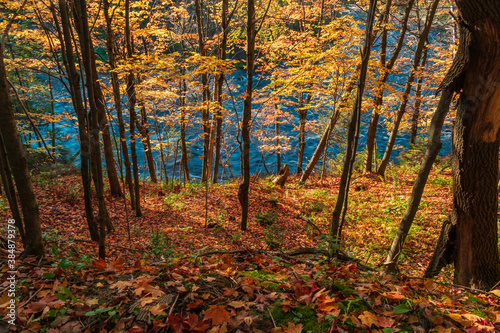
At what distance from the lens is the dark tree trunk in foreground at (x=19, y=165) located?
2.24 meters

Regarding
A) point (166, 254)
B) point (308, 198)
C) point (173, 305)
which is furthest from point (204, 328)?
point (308, 198)

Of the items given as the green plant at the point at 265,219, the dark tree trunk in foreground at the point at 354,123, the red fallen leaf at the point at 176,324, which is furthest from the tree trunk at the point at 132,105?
the red fallen leaf at the point at 176,324

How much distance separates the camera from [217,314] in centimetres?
147

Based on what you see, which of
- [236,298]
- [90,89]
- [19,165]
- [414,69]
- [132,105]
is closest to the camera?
[236,298]

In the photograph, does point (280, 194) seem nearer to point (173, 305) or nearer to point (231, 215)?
point (231, 215)

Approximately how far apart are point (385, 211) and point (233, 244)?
15.9ft

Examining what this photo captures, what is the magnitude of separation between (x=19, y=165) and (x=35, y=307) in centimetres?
143

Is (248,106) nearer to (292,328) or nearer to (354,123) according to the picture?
(354,123)

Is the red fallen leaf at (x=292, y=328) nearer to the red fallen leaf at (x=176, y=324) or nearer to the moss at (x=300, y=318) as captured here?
the moss at (x=300, y=318)

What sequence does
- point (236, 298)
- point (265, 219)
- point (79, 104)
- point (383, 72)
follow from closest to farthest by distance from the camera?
point (236, 298)
point (79, 104)
point (265, 219)
point (383, 72)

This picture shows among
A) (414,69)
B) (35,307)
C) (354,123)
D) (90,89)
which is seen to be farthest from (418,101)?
(35,307)

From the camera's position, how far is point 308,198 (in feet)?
31.9

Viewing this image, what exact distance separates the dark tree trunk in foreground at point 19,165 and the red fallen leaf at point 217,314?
6.95 feet

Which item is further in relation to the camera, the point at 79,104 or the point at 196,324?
the point at 79,104
